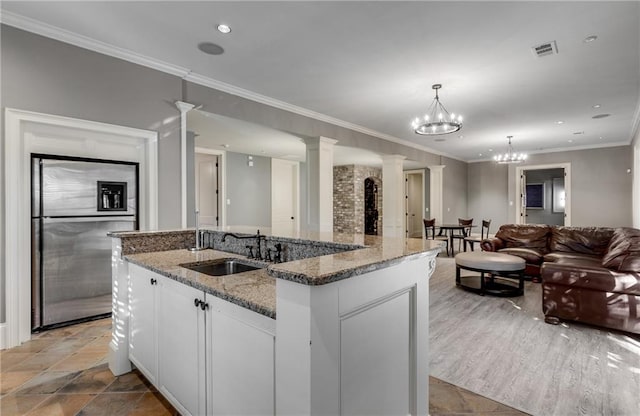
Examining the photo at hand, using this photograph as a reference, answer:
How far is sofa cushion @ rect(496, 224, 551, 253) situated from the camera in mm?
5121

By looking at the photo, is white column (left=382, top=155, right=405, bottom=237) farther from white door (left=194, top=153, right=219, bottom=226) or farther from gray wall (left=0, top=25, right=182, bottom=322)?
gray wall (left=0, top=25, right=182, bottom=322)

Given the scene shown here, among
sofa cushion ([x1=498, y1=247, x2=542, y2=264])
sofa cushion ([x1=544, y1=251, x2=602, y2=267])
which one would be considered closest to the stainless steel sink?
→ sofa cushion ([x1=544, y1=251, x2=602, y2=267])

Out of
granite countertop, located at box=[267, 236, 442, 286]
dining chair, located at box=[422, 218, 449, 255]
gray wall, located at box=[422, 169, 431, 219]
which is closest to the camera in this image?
granite countertop, located at box=[267, 236, 442, 286]

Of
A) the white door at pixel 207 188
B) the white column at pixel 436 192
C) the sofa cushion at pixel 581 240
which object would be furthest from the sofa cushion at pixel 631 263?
the white door at pixel 207 188

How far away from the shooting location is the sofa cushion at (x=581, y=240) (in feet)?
14.8

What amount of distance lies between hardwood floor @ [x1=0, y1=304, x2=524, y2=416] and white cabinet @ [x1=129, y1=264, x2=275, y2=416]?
16cm

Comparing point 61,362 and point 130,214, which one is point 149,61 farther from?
point 61,362

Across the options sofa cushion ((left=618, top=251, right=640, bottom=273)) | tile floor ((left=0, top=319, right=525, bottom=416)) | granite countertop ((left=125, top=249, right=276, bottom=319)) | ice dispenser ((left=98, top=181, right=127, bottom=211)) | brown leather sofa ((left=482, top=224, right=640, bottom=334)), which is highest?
ice dispenser ((left=98, top=181, right=127, bottom=211))

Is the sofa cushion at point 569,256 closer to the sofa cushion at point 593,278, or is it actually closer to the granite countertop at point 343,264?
the sofa cushion at point 593,278

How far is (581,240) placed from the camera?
15.4ft

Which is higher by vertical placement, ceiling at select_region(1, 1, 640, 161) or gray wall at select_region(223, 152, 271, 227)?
ceiling at select_region(1, 1, 640, 161)

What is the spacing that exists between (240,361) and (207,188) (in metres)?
6.31

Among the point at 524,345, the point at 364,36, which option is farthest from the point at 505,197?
the point at 364,36

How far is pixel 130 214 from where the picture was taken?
3.22m
